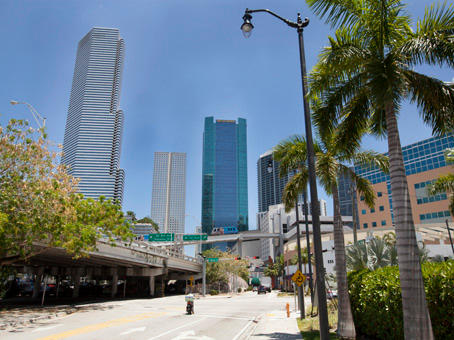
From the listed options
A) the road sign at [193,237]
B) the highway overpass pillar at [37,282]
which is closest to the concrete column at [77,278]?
the highway overpass pillar at [37,282]

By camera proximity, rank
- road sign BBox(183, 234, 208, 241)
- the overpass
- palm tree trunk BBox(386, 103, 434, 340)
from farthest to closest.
A: road sign BBox(183, 234, 208, 241) → the overpass → palm tree trunk BBox(386, 103, 434, 340)

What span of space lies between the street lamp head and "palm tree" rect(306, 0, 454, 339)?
1865 millimetres

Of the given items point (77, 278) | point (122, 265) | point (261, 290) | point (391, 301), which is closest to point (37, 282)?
point (77, 278)

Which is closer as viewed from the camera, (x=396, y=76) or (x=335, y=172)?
(x=396, y=76)

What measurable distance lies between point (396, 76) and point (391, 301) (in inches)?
259

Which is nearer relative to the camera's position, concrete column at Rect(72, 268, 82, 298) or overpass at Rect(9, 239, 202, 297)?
overpass at Rect(9, 239, 202, 297)

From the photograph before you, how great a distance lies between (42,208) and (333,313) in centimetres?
1844

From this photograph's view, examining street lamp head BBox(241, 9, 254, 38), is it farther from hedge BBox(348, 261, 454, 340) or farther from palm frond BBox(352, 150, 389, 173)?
hedge BBox(348, 261, 454, 340)

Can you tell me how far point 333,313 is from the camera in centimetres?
1894

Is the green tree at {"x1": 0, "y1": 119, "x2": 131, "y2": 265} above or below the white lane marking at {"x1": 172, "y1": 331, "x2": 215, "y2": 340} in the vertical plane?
above

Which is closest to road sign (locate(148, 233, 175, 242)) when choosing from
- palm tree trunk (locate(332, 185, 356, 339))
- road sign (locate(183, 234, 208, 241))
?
road sign (locate(183, 234, 208, 241))

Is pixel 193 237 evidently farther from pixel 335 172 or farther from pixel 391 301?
pixel 391 301

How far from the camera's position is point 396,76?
7883 mm

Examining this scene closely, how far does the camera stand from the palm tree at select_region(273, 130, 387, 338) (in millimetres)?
11828
